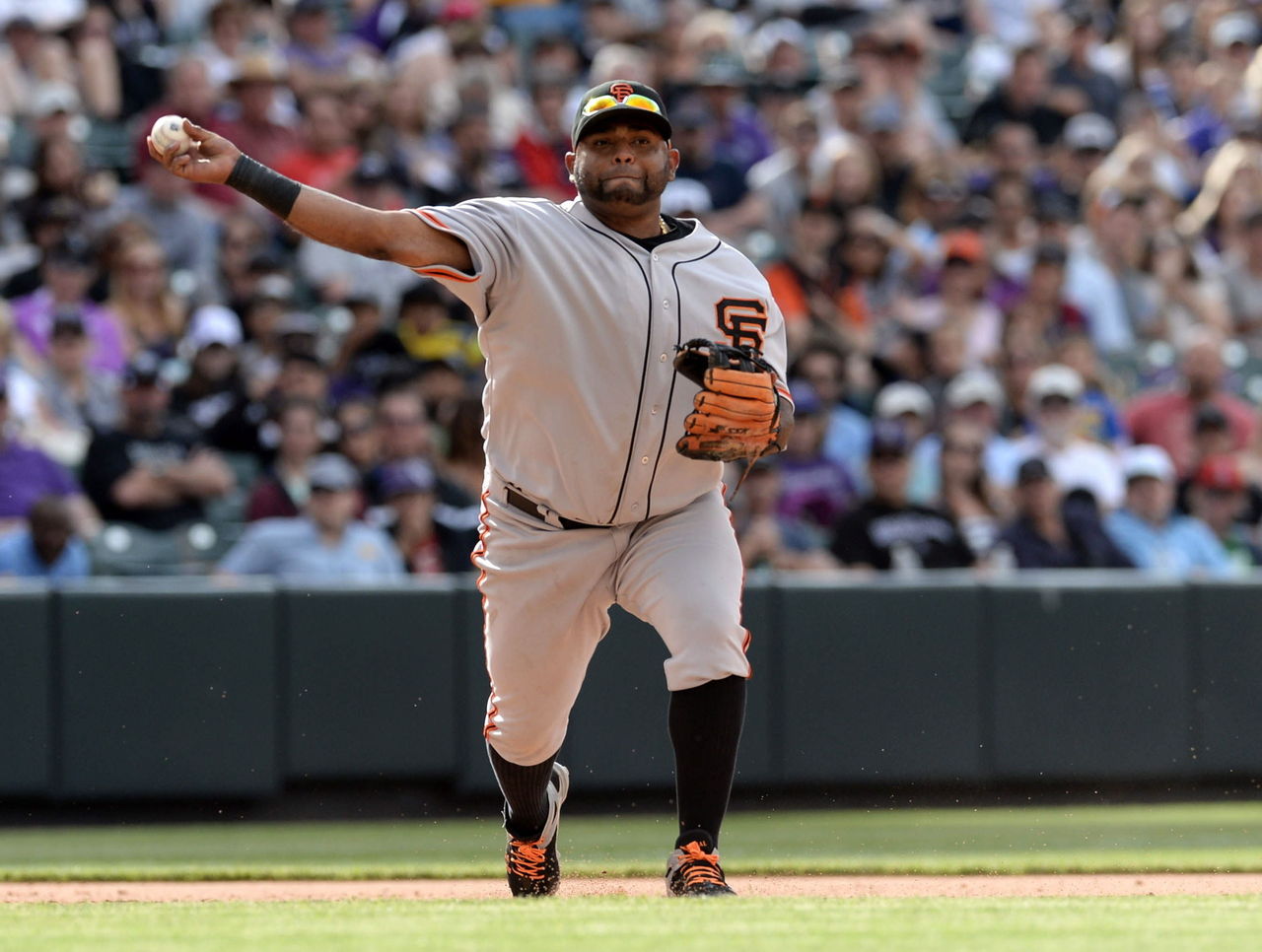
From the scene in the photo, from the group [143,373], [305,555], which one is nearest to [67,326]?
[143,373]

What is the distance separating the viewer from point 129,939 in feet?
12.2

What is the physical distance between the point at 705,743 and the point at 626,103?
4.94ft

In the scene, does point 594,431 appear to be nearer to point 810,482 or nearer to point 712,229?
point 810,482

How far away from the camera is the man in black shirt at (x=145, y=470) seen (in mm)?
8250

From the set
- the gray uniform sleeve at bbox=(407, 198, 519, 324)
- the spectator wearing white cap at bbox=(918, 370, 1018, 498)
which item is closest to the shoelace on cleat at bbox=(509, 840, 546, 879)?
the gray uniform sleeve at bbox=(407, 198, 519, 324)

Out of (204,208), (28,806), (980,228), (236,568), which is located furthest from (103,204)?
(980,228)

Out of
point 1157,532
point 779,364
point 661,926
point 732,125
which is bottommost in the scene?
point 661,926

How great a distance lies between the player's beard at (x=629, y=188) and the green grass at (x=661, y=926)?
1628mm

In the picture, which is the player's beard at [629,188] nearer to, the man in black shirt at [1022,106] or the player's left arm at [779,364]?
the player's left arm at [779,364]

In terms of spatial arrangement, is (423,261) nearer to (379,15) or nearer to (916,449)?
(916,449)

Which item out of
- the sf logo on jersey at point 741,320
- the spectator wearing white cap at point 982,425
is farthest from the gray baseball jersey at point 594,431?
the spectator wearing white cap at point 982,425

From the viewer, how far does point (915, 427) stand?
9.56m

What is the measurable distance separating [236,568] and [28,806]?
4.04 ft

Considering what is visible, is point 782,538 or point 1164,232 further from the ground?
point 1164,232
